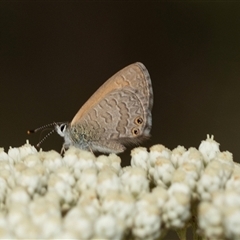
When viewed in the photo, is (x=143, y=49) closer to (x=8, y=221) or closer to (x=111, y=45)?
(x=111, y=45)

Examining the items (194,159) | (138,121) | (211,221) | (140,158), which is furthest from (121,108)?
(211,221)

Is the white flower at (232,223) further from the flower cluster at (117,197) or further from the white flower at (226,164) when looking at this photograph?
the white flower at (226,164)

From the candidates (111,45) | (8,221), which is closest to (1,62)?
(111,45)

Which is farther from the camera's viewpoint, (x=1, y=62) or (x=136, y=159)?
(x=1, y=62)

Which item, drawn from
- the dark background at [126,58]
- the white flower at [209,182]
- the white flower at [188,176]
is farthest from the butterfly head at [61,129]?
the dark background at [126,58]

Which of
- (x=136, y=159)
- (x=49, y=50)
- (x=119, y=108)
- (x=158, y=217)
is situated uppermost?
(x=49, y=50)

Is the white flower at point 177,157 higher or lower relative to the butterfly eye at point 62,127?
lower

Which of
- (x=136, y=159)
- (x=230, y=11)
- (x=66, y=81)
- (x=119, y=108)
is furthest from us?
(x=66, y=81)

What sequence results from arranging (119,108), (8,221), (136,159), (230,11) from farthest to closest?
(230,11) < (119,108) < (136,159) < (8,221)
